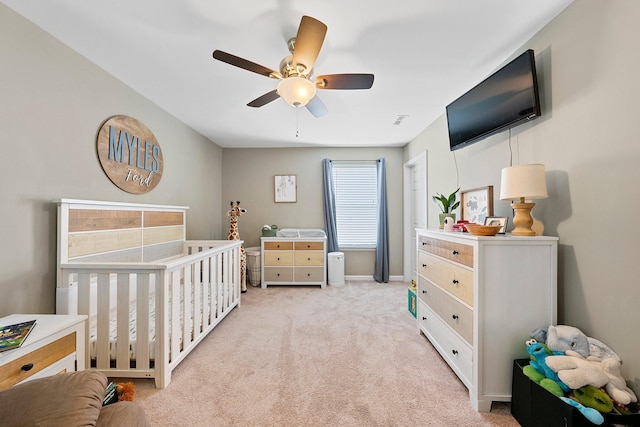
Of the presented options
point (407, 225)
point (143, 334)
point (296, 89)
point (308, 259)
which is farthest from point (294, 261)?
point (296, 89)

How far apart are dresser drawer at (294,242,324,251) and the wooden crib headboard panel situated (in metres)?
1.62

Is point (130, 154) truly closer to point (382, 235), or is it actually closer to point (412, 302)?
point (412, 302)

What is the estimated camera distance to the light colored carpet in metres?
1.42

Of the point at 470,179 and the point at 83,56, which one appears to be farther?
the point at 470,179

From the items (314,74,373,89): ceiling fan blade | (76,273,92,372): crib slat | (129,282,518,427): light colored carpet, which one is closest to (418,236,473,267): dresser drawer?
(129,282,518,427): light colored carpet

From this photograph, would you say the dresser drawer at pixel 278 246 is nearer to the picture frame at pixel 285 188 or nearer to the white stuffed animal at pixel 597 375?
the picture frame at pixel 285 188

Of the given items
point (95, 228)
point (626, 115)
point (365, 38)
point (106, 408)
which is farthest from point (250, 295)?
point (626, 115)

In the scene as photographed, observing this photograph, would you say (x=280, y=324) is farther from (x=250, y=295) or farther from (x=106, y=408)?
(x=106, y=408)

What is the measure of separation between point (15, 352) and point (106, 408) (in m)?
0.61

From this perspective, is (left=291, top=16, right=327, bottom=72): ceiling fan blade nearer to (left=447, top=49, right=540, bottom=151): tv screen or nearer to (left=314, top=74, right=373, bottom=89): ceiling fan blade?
(left=314, top=74, right=373, bottom=89): ceiling fan blade

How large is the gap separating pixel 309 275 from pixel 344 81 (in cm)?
293

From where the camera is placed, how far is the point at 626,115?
1.15 meters

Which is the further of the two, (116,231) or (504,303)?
(116,231)

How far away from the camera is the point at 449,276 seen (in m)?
1.81
